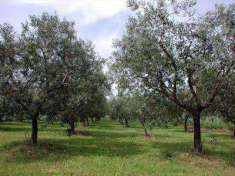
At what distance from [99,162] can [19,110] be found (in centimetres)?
968

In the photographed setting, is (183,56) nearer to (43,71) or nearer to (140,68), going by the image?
(140,68)

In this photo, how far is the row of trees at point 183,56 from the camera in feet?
88.5

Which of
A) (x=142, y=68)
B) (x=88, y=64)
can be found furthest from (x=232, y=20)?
(x=88, y=64)

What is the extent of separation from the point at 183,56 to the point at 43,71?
12.2 metres

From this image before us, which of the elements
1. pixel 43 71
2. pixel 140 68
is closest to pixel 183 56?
pixel 140 68

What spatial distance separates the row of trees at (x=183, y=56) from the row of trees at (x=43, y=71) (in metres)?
4.65

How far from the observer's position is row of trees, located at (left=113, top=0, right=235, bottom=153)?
88.5 feet

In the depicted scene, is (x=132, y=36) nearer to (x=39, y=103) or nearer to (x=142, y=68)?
(x=142, y=68)

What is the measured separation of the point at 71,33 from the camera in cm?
3112

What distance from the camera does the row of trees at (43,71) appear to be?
29.1 m

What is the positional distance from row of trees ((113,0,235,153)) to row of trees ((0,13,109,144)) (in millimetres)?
4650

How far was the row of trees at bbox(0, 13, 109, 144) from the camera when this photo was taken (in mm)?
29141

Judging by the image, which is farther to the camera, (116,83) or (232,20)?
(116,83)

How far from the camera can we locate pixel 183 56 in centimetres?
2827
